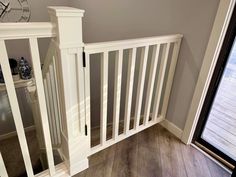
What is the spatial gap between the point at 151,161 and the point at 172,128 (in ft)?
1.64

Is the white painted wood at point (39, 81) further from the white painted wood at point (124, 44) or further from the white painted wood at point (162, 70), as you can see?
the white painted wood at point (162, 70)

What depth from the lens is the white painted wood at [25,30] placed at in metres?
0.85

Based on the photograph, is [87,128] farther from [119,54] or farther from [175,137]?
[175,137]

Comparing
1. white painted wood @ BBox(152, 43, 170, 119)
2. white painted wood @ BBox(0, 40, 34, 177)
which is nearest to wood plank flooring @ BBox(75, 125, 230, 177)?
white painted wood @ BBox(152, 43, 170, 119)

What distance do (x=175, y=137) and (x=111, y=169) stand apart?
79 centimetres

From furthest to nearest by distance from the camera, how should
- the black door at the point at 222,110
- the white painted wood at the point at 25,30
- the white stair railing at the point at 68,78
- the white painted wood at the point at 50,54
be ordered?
the black door at the point at 222,110, the white painted wood at the point at 50,54, the white stair railing at the point at 68,78, the white painted wood at the point at 25,30

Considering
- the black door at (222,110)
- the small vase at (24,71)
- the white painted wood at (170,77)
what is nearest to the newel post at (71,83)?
the white painted wood at (170,77)

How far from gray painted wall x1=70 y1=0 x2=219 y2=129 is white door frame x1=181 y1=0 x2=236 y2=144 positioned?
54 millimetres

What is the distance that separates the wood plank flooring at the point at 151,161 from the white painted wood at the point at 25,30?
1.12 meters

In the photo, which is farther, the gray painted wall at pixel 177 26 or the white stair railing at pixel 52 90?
the gray painted wall at pixel 177 26

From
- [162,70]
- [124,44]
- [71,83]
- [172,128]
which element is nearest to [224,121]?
[172,128]

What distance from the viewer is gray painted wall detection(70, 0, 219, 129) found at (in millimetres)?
1528

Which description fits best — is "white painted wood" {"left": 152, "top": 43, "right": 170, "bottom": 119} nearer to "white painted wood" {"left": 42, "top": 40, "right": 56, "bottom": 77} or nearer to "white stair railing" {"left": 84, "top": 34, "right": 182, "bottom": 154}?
"white stair railing" {"left": 84, "top": 34, "right": 182, "bottom": 154}

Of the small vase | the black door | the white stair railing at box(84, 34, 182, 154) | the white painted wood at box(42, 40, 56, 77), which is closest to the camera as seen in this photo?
the white painted wood at box(42, 40, 56, 77)
